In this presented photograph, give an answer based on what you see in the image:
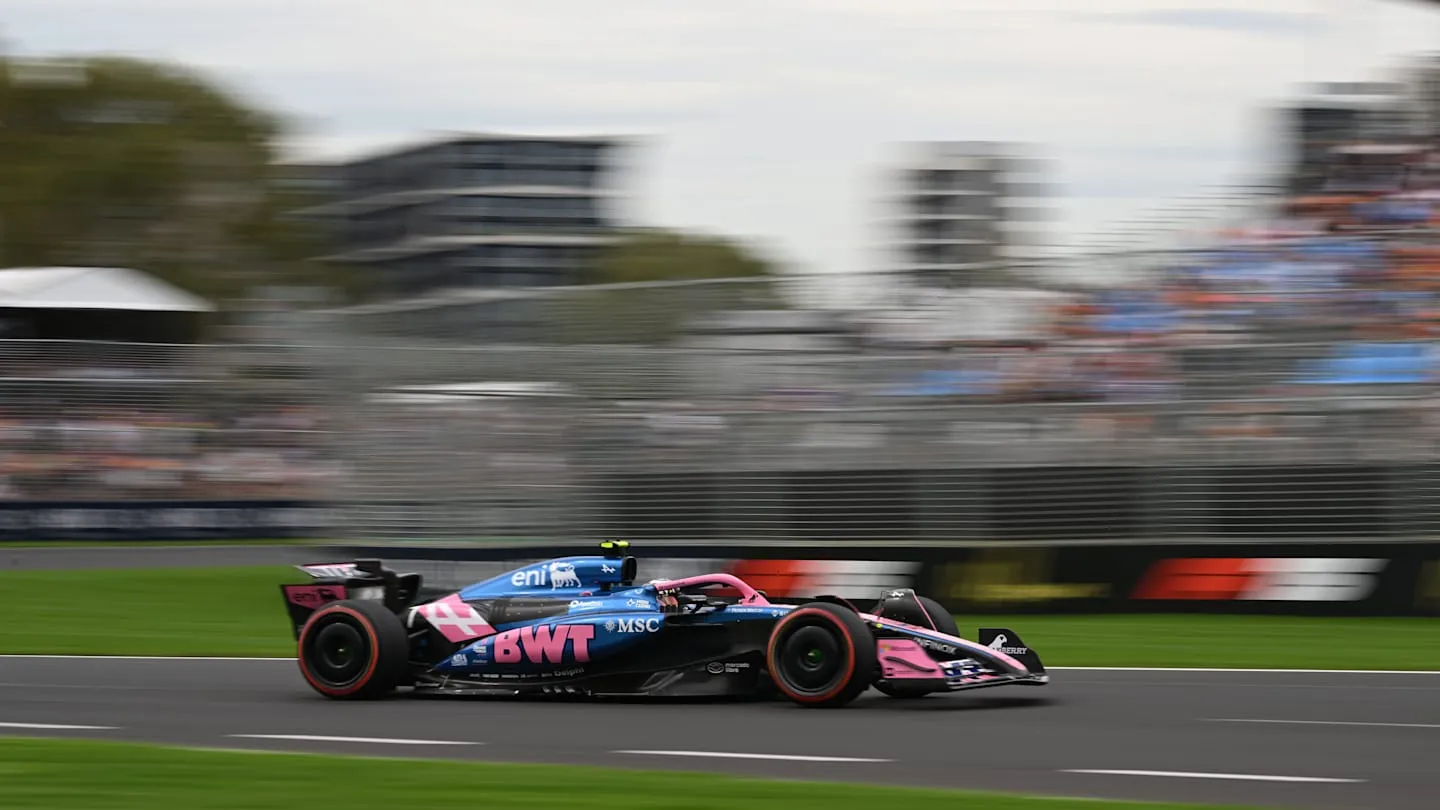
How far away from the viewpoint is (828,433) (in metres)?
17.5

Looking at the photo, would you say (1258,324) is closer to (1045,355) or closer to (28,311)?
(1045,355)

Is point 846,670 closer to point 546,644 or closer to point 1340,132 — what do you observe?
point 546,644

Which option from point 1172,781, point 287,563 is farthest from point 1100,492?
point 287,563

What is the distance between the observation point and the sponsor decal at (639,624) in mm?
10195

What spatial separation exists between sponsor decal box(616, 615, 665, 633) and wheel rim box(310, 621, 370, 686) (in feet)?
4.76

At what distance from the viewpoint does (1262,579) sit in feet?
52.9

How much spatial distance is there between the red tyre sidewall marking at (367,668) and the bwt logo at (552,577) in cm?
83

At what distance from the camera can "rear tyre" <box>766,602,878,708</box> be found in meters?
9.51

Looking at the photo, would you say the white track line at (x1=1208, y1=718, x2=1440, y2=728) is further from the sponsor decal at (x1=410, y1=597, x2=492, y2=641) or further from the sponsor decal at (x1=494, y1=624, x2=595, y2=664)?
the sponsor decal at (x1=410, y1=597, x2=492, y2=641)

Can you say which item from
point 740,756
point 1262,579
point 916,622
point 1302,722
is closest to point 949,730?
point 740,756

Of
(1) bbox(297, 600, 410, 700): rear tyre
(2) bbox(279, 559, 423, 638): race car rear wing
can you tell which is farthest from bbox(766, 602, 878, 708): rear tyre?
(2) bbox(279, 559, 423, 638): race car rear wing

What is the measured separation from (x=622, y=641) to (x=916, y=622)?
1.57 m

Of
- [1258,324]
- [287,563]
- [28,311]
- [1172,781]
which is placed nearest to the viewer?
[1172,781]

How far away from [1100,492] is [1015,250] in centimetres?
255
